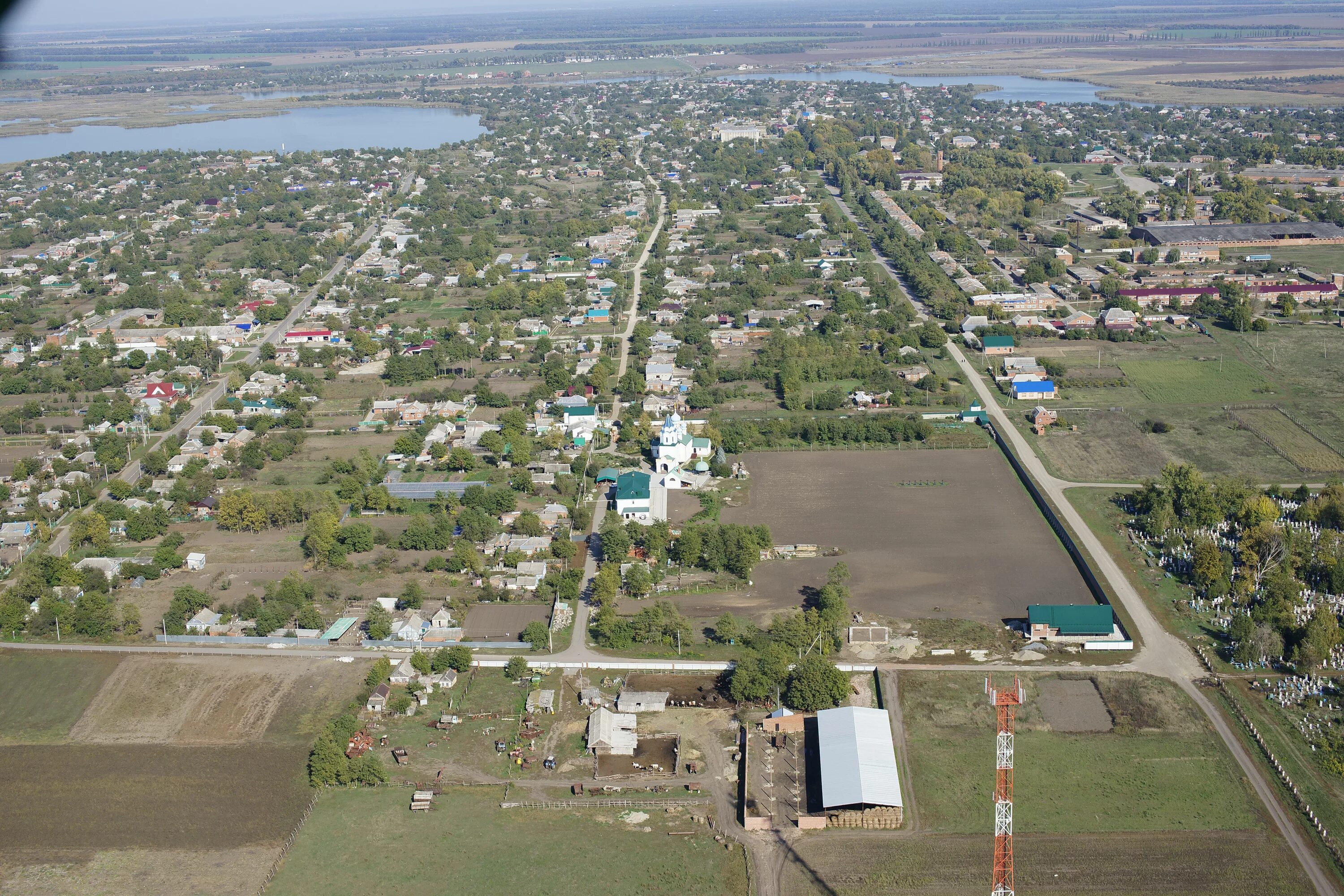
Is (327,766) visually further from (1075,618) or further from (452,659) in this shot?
(1075,618)

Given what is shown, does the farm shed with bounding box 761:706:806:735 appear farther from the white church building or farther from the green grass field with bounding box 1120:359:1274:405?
the green grass field with bounding box 1120:359:1274:405

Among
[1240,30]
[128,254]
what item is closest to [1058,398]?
[128,254]

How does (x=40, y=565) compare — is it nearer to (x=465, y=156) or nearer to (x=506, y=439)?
(x=506, y=439)

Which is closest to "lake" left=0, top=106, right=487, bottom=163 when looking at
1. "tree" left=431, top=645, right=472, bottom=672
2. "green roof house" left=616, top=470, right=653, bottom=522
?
"green roof house" left=616, top=470, right=653, bottom=522

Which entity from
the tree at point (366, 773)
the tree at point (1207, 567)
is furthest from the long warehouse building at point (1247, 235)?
the tree at point (366, 773)

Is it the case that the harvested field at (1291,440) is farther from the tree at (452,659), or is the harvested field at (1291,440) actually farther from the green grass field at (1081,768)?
the tree at (452,659)

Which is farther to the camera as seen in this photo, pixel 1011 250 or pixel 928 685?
pixel 1011 250
